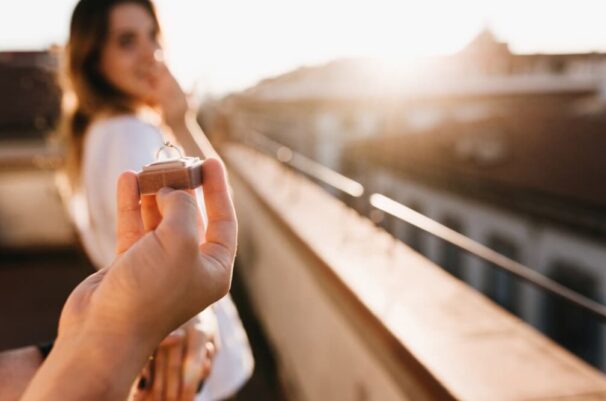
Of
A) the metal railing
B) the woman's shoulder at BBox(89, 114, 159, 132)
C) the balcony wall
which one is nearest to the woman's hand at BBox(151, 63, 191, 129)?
the woman's shoulder at BBox(89, 114, 159, 132)

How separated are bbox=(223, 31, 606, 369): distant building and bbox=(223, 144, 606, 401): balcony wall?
1.41 feet

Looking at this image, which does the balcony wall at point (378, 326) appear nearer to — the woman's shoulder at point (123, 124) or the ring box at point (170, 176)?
the woman's shoulder at point (123, 124)

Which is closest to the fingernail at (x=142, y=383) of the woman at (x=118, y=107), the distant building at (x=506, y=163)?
the woman at (x=118, y=107)

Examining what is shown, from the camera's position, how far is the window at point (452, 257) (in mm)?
14672

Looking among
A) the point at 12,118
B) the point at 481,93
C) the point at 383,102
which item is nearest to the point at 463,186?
the point at 383,102

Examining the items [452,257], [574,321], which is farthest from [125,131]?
[452,257]

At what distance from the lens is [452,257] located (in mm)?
14922

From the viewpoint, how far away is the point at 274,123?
28.0m

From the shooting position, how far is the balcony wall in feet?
5.90

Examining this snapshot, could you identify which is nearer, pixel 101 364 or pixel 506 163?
pixel 101 364

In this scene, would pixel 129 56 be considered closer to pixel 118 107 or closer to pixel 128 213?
pixel 118 107

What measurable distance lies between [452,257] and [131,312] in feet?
48.8

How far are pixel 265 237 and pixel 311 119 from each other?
2312 cm

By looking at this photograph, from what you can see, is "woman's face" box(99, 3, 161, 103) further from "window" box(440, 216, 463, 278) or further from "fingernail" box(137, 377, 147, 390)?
"window" box(440, 216, 463, 278)
